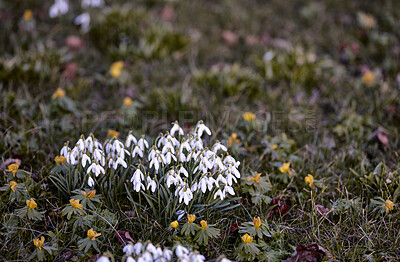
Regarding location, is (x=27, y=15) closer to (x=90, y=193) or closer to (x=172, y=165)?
(x=90, y=193)

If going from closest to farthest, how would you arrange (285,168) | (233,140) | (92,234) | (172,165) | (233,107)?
(92,234), (172,165), (285,168), (233,140), (233,107)

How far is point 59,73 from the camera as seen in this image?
372 centimetres

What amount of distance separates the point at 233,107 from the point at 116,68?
50.1 inches

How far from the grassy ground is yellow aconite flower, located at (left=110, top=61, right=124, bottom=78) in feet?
0.16

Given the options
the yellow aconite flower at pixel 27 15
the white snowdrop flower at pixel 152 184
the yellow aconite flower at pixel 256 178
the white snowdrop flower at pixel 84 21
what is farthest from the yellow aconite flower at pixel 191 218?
the yellow aconite flower at pixel 27 15

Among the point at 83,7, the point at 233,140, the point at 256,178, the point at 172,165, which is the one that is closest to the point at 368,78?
the point at 233,140

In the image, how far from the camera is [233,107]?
3512 millimetres

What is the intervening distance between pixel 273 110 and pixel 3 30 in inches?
121

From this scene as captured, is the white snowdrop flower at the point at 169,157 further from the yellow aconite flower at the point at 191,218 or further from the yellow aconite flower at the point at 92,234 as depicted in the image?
the yellow aconite flower at the point at 92,234

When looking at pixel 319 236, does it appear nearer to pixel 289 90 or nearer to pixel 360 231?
pixel 360 231

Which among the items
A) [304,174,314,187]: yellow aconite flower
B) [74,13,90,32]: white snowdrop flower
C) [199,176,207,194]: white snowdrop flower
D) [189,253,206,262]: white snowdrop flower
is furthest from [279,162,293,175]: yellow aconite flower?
[74,13,90,32]: white snowdrop flower

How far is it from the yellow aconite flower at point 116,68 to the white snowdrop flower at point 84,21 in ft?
2.14

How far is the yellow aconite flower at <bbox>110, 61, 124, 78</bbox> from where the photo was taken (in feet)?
12.2

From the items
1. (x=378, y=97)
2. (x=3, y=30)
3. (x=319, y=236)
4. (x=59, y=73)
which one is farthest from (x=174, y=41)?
(x=319, y=236)
